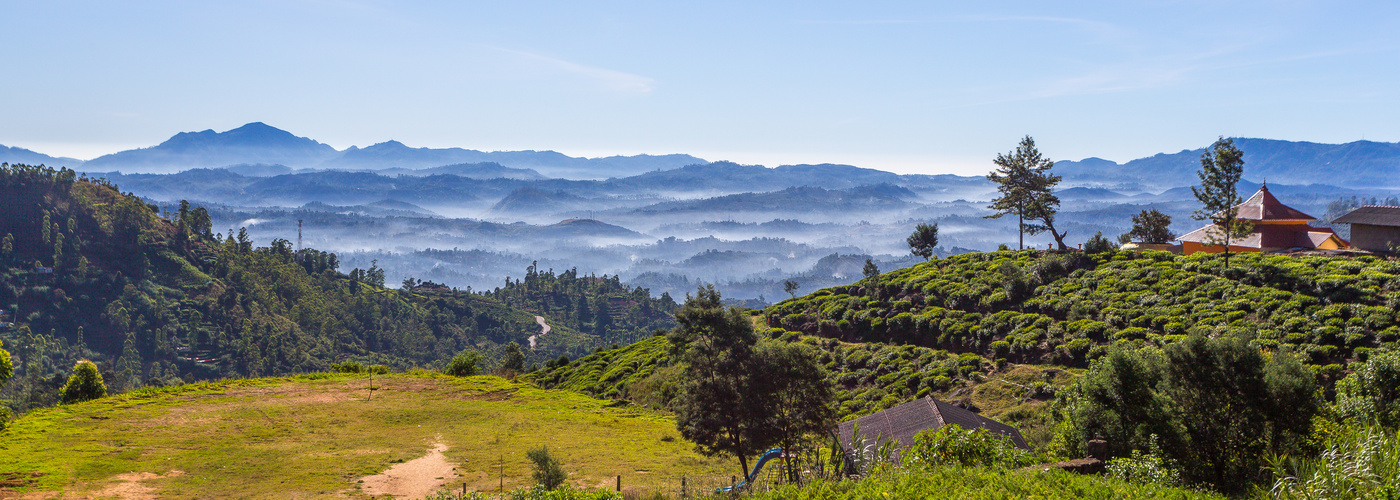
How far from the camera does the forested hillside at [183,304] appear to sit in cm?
14062

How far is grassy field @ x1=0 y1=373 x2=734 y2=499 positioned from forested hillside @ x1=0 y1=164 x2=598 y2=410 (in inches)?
3837

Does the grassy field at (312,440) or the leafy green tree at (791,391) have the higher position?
the leafy green tree at (791,391)

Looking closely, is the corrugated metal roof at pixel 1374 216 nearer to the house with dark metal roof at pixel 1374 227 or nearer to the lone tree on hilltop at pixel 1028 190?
the house with dark metal roof at pixel 1374 227

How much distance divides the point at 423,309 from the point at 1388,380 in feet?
582

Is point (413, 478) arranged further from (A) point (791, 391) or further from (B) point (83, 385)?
(B) point (83, 385)

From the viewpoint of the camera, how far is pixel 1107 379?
51.9 ft

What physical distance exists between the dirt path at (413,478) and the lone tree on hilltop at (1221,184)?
33.7 meters

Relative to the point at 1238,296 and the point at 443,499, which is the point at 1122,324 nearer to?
the point at 1238,296

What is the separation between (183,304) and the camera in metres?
153

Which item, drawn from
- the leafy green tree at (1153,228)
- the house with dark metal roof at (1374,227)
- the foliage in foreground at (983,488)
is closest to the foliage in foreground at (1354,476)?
the foliage in foreground at (983,488)

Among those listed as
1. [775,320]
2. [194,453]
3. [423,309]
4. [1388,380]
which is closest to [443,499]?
[1388,380]

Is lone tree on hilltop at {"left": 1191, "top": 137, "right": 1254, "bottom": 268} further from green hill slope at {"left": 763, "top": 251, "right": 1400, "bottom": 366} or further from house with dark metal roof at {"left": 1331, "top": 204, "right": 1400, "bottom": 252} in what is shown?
house with dark metal roof at {"left": 1331, "top": 204, "right": 1400, "bottom": 252}

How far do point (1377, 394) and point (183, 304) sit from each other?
17915 centimetres

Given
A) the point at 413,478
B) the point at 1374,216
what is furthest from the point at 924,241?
the point at 413,478
